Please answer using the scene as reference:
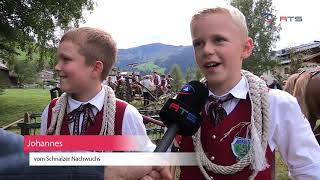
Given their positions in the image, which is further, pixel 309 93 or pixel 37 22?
pixel 37 22

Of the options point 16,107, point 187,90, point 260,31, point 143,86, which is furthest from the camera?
point 260,31

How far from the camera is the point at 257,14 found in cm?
4325

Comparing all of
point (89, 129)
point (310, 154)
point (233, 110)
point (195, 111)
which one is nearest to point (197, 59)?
point (233, 110)

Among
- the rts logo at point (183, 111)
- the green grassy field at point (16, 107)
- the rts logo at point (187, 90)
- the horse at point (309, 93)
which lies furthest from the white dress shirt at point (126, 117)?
the green grassy field at point (16, 107)

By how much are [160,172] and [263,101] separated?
841 mm

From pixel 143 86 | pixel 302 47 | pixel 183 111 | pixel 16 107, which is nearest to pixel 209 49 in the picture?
pixel 183 111

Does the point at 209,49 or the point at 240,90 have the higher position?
the point at 209,49

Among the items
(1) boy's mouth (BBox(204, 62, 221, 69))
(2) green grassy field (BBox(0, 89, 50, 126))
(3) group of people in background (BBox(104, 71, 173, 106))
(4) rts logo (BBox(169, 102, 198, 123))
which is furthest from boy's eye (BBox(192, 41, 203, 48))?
(3) group of people in background (BBox(104, 71, 173, 106))

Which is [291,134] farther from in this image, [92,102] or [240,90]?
[92,102]

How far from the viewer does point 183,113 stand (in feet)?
4.69

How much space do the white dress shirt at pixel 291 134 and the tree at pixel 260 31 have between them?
41757 millimetres

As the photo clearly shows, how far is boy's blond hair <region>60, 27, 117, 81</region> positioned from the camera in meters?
2.34

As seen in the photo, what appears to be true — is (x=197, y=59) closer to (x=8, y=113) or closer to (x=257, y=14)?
(x=8, y=113)

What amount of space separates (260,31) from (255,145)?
143 ft
